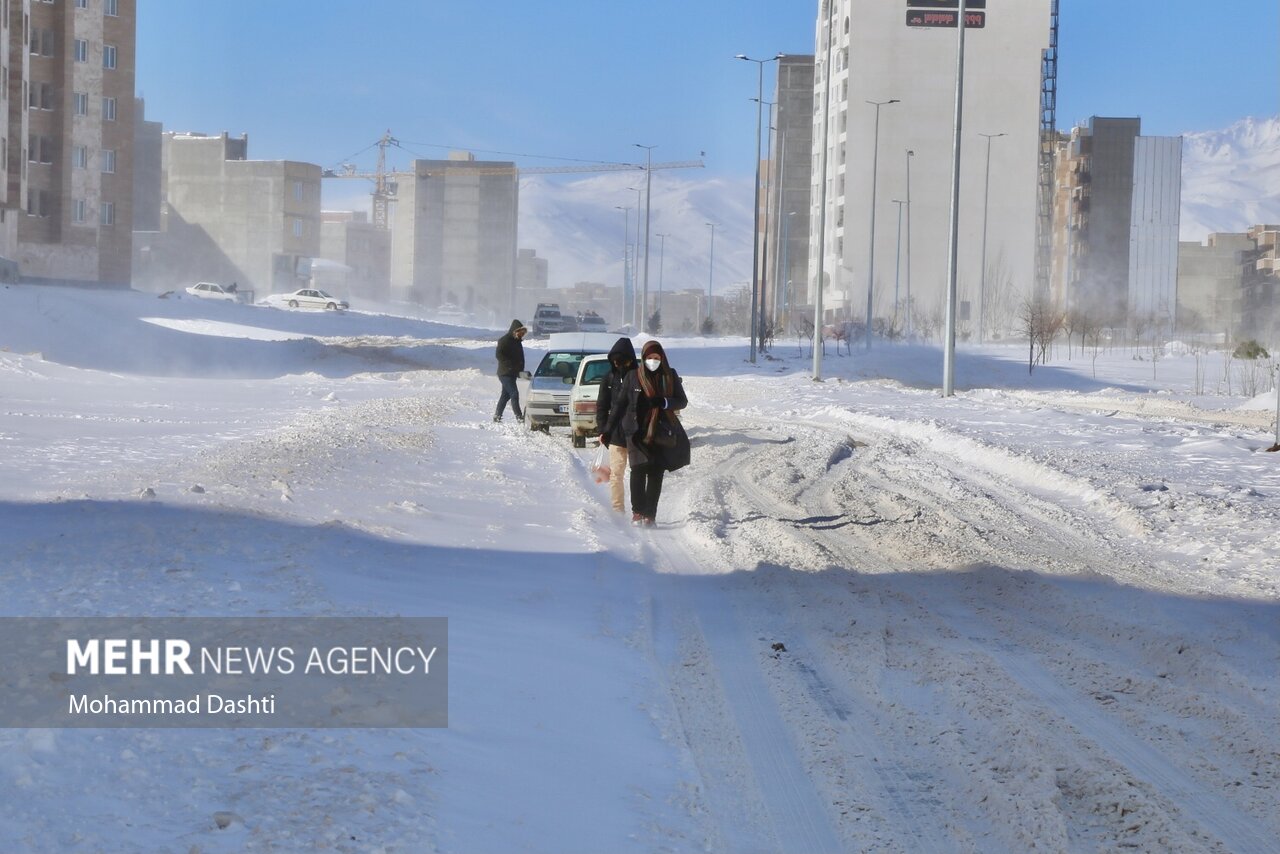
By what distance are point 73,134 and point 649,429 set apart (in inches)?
2780

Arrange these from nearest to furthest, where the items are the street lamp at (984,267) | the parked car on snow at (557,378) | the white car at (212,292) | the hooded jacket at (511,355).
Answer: the parked car on snow at (557,378) < the hooded jacket at (511,355) < the street lamp at (984,267) < the white car at (212,292)

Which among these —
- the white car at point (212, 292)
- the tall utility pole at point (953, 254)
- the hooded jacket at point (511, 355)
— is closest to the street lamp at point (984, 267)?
the white car at point (212, 292)

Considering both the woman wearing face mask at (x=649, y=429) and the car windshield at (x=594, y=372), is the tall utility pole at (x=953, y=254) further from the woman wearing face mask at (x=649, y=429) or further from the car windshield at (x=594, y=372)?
the woman wearing face mask at (x=649, y=429)

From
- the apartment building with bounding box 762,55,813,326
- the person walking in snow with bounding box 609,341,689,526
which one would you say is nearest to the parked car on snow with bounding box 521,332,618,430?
the person walking in snow with bounding box 609,341,689,526

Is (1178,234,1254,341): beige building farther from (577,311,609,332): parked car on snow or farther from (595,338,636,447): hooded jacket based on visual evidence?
(595,338,636,447): hooded jacket

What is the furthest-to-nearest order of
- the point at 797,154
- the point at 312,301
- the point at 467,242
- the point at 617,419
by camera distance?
1. the point at 467,242
2. the point at 797,154
3. the point at 312,301
4. the point at 617,419

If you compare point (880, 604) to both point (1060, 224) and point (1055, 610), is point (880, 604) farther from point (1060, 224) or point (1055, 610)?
point (1060, 224)

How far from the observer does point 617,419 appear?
1359cm

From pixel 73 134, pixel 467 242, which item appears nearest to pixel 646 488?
pixel 73 134

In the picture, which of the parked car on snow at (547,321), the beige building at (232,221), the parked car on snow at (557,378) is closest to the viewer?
the parked car on snow at (557,378)

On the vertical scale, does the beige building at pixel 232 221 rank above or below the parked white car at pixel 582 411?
above

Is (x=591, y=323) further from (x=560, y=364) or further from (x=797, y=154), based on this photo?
(x=560, y=364)

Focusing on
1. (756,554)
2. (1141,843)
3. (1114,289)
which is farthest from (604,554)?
(1114,289)

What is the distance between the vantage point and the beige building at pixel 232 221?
15138 centimetres
